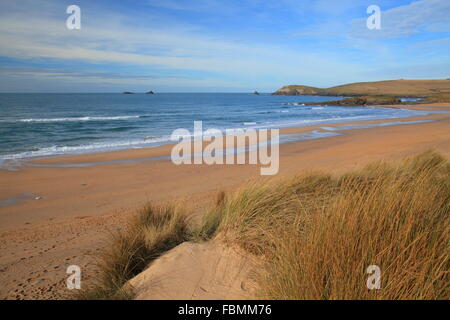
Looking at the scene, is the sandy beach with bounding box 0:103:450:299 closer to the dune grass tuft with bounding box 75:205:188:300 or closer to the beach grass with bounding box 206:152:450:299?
the dune grass tuft with bounding box 75:205:188:300

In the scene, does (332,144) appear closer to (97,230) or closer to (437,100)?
(97,230)

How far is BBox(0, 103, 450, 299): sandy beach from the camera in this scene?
15.6ft

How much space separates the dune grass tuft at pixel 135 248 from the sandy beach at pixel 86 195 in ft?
2.66

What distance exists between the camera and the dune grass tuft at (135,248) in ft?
11.2

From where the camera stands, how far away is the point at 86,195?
356 inches

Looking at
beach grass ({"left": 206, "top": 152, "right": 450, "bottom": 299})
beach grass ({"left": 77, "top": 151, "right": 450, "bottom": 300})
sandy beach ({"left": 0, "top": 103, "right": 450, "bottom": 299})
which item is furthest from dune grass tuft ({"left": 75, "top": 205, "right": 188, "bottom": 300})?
beach grass ({"left": 206, "top": 152, "right": 450, "bottom": 299})

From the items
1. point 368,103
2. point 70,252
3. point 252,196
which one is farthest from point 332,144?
point 368,103

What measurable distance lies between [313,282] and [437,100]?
259 ft

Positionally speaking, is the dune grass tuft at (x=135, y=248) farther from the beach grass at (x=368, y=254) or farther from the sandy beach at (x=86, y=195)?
the beach grass at (x=368, y=254)

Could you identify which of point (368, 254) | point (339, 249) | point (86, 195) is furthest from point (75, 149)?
point (368, 254)

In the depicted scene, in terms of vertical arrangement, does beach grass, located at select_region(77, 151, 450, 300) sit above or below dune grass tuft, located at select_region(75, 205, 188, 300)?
above

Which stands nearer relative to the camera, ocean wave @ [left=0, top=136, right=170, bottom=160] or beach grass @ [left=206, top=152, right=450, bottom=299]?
beach grass @ [left=206, top=152, right=450, bottom=299]

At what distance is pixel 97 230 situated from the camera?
6.22 metres

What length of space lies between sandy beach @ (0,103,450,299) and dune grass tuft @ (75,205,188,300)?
810 millimetres
